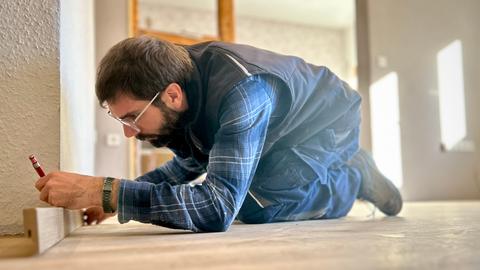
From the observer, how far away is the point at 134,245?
95 cm

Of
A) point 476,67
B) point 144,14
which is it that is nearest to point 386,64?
point 476,67

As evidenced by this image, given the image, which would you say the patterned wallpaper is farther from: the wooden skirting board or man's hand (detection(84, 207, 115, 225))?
the wooden skirting board

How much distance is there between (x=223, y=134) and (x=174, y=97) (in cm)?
18

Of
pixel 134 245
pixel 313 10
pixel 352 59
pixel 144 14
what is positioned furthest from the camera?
pixel 352 59

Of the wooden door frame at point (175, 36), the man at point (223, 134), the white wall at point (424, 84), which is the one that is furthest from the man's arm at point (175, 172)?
the white wall at point (424, 84)

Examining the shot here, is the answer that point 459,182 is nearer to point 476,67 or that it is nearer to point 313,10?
point 476,67

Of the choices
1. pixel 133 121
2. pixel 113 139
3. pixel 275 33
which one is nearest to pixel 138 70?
pixel 133 121

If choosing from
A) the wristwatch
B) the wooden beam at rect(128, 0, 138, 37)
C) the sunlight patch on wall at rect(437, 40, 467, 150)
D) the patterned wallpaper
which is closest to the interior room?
the wristwatch

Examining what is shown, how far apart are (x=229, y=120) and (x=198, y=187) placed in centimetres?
16

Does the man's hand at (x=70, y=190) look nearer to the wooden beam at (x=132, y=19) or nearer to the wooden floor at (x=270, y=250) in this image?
the wooden floor at (x=270, y=250)

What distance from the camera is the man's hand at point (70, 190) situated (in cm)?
103

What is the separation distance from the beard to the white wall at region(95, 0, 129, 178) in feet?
7.87

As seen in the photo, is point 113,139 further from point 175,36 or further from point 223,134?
point 223,134

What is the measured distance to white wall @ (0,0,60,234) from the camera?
1.24 m
